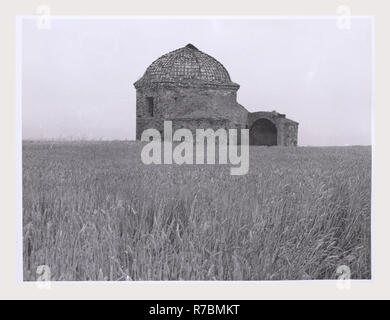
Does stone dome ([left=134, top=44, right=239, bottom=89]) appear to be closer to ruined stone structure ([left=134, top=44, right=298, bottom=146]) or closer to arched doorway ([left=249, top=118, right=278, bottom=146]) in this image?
ruined stone structure ([left=134, top=44, right=298, bottom=146])

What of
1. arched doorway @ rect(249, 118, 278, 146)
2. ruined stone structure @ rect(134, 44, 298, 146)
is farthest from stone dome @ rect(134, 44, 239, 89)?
arched doorway @ rect(249, 118, 278, 146)

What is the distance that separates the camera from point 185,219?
20.9ft

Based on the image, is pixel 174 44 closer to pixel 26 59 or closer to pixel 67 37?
pixel 67 37

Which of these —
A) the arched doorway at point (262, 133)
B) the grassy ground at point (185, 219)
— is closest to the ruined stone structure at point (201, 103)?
the arched doorway at point (262, 133)

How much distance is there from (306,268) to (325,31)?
9.86 ft

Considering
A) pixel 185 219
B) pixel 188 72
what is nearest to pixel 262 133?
pixel 188 72

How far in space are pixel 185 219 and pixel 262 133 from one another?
16.2 ft

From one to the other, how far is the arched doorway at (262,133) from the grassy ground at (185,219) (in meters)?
1.96

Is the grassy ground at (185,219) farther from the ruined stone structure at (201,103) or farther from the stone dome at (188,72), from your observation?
the stone dome at (188,72)

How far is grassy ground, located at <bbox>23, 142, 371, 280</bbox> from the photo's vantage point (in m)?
5.97

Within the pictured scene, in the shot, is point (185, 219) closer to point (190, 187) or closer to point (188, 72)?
point (190, 187)

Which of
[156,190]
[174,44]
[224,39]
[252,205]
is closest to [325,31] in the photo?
[224,39]

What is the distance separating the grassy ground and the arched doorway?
6.44ft

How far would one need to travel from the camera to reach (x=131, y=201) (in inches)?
258
